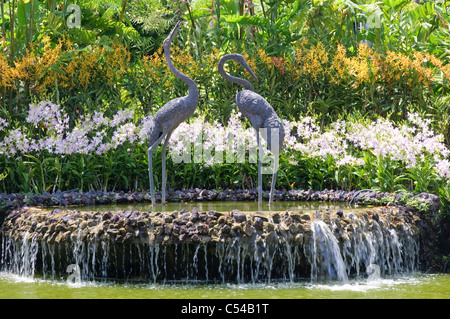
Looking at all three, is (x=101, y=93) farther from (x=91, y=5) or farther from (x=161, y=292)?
(x=161, y=292)

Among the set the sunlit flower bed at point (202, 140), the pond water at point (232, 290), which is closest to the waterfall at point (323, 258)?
the pond water at point (232, 290)

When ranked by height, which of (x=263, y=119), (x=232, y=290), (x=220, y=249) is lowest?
(x=232, y=290)

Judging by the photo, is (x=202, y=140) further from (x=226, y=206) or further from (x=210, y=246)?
(x=210, y=246)

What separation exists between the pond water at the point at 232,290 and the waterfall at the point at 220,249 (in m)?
0.18

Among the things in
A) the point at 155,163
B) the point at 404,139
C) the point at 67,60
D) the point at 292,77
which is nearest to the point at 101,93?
the point at 67,60

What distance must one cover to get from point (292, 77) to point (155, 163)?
2.89 m

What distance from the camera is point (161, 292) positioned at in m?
5.44

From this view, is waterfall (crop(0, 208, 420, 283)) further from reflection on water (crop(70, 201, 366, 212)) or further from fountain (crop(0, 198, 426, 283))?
reflection on water (crop(70, 201, 366, 212))

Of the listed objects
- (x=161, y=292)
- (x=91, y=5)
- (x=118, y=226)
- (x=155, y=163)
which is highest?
(x=91, y=5)

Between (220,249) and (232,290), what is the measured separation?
506 millimetres

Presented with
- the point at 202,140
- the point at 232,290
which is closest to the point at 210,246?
the point at 232,290

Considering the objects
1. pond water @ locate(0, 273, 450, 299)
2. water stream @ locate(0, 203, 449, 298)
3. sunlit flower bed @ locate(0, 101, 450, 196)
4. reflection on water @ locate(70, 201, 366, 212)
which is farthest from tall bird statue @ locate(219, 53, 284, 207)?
sunlit flower bed @ locate(0, 101, 450, 196)

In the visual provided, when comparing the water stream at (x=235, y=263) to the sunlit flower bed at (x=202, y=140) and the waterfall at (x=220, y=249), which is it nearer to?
the waterfall at (x=220, y=249)

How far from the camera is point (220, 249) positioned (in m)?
5.88
